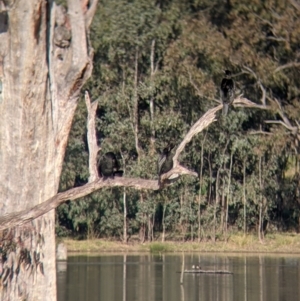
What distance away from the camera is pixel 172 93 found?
32.1m

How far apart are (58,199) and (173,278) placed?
1451 cm

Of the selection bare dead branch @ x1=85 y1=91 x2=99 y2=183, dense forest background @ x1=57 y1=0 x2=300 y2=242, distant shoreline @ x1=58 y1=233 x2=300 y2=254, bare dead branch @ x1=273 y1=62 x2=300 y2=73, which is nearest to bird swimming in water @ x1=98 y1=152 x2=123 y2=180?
bare dead branch @ x1=85 y1=91 x2=99 y2=183

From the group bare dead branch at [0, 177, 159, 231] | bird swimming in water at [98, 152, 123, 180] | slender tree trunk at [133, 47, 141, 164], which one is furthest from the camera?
slender tree trunk at [133, 47, 141, 164]

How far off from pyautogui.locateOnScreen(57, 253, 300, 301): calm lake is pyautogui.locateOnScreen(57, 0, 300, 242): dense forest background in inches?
86.1

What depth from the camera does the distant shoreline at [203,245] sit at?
105 ft

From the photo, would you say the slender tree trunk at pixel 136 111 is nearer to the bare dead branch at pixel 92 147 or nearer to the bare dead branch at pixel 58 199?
the bare dead branch at pixel 92 147

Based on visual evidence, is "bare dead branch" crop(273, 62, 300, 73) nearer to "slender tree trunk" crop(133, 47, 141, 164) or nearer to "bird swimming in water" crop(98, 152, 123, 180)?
"slender tree trunk" crop(133, 47, 141, 164)

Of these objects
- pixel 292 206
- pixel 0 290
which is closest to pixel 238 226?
pixel 292 206

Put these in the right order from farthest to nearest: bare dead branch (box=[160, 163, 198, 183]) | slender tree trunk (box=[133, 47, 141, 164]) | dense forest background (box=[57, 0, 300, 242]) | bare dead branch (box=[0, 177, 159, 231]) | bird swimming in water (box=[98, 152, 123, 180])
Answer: slender tree trunk (box=[133, 47, 141, 164]) → dense forest background (box=[57, 0, 300, 242]) → bird swimming in water (box=[98, 152, 123, 180]) → bare dead branch (box=[160, 163, 198, 183]) → bare dead branch (box=[0, 177, 159, 231])

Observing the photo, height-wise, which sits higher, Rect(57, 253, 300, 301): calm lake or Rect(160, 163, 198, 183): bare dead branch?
Rect(160, 163, 198, 183): bare dead branch

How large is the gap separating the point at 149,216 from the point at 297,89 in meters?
5.59

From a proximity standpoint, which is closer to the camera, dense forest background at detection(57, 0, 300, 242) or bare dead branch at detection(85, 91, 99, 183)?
bare dead branch at detection(85, 91, 99, 183)

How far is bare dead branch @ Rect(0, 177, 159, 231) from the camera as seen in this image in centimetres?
1079

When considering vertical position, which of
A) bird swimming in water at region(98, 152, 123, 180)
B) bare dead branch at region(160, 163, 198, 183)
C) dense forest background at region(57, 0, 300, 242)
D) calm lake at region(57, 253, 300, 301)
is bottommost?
calm lake at region(57, 253, 300, 301)
